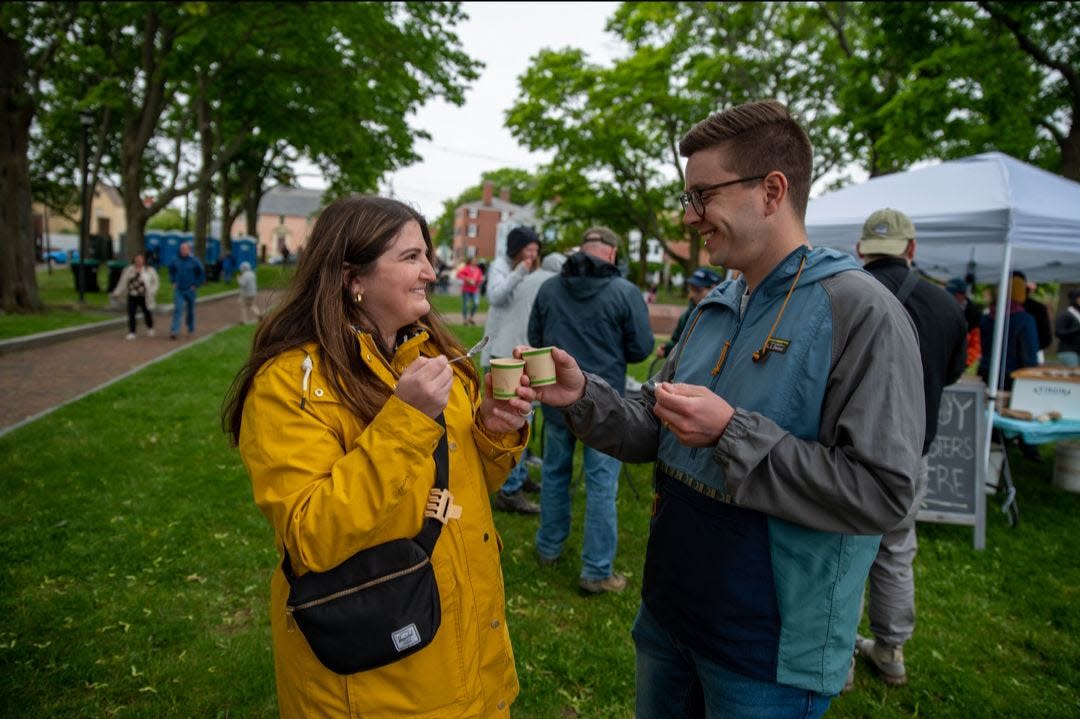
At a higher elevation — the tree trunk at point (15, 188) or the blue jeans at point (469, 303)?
the tree trunk at point (15, 188)

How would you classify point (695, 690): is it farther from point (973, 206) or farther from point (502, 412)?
point (973, 206)

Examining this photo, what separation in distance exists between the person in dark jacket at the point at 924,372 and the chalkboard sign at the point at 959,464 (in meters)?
1.41

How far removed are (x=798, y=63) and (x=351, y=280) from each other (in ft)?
89.8

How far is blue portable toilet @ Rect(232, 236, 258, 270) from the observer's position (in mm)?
34594

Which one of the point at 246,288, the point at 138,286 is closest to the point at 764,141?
the point at 138,286

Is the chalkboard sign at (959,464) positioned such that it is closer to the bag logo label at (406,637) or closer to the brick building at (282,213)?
the bag logo label at (406,637)

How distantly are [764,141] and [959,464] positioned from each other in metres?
4.66

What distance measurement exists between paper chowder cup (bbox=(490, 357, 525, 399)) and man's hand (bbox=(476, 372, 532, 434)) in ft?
0.08

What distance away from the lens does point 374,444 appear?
1429 mm

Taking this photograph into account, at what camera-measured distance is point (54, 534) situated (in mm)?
4480

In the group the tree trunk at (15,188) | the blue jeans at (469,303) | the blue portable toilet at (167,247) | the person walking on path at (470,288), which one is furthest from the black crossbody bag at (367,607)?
the blue portable toilet at (167,247)

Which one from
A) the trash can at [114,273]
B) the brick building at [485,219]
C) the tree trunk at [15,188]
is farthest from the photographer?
the brick building at [485,219]

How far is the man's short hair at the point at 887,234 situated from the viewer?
3.68 m

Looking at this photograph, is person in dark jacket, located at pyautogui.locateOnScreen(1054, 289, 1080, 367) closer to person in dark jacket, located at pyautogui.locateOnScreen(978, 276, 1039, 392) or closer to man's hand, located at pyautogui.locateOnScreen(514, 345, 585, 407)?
person in dark jacket, located at pyautogui.locateOnScreen(978, 276, 1039, 392)
